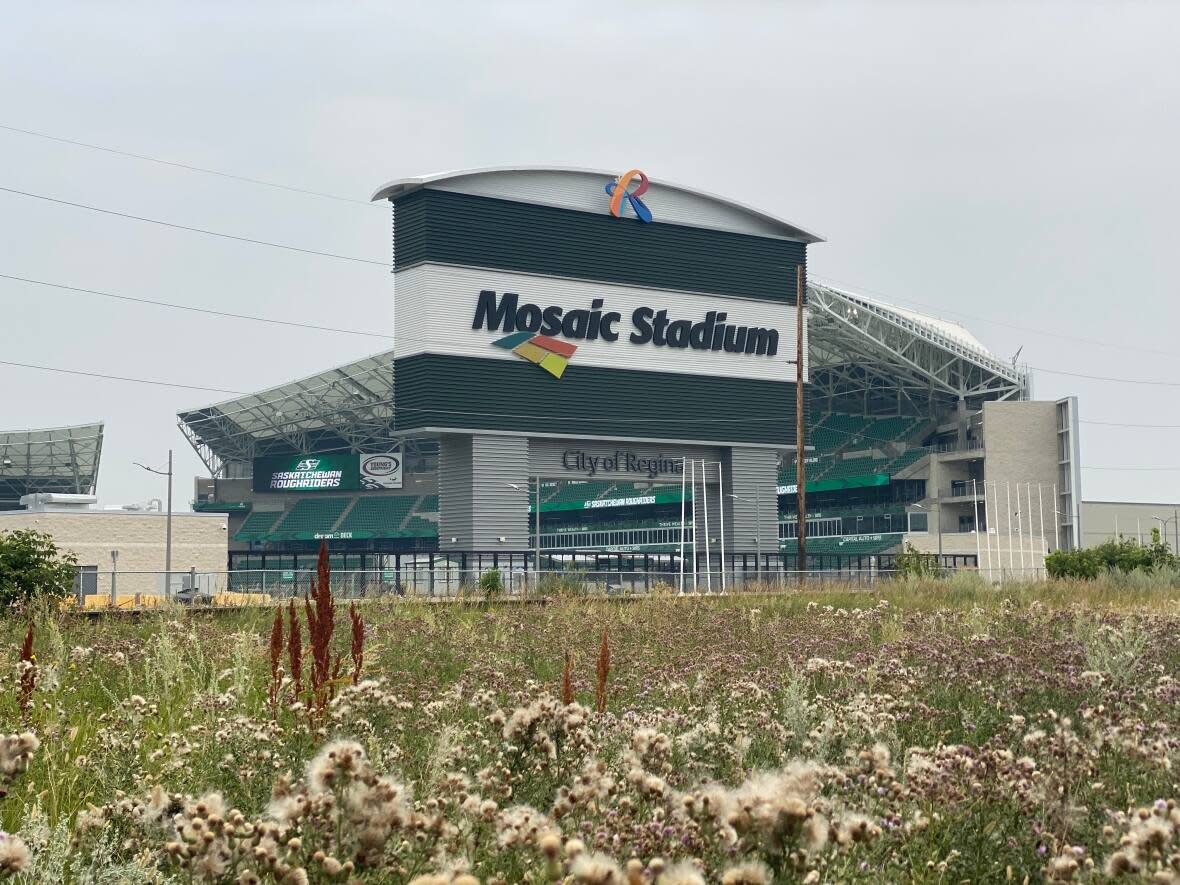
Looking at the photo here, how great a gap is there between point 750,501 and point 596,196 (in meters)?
16.2

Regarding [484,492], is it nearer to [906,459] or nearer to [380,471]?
[906,459]

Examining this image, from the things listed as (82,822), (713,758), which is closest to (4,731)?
(82,822)

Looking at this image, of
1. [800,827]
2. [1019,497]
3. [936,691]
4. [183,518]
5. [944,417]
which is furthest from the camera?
[944,417]

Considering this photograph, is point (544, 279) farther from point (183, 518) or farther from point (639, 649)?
point (639, 649)

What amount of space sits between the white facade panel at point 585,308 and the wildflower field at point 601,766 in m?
43.2

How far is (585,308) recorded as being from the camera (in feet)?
198

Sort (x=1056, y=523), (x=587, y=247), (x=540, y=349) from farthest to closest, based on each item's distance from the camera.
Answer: (x=1056, y=523) → (x=587, y=247) → (x=540, y=349)

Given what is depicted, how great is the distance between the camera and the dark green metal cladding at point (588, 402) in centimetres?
5625

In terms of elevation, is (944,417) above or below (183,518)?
above

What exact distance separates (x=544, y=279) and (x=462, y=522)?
36.8ft

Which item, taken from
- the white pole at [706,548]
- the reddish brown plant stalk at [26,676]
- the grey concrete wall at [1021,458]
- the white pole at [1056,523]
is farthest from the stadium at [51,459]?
the reddish brown plant stalk at [26,676]

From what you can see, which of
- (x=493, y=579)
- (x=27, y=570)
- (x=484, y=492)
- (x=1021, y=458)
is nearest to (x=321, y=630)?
(x=27, y=570)

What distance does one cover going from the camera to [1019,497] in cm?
8338

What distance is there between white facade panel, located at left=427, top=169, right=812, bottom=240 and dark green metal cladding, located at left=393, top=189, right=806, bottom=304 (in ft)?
1.17
